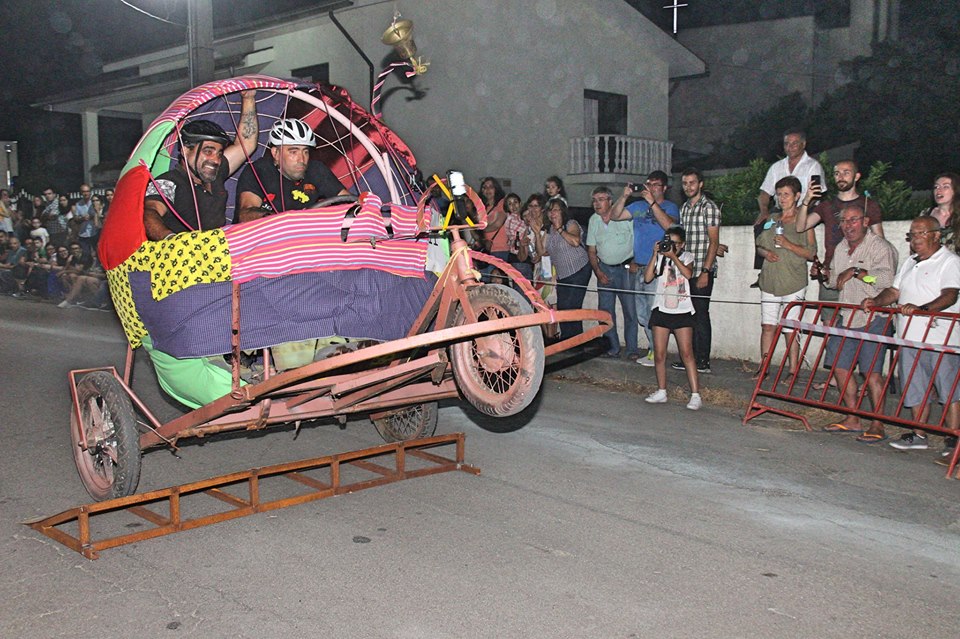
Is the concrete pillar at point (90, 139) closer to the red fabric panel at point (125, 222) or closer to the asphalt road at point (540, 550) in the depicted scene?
the asphalt road at point (540, 550)

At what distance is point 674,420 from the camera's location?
8680 millimetres

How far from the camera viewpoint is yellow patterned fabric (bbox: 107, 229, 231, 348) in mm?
5363

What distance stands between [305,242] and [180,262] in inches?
29.3

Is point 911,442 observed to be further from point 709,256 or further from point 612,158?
point 612,158

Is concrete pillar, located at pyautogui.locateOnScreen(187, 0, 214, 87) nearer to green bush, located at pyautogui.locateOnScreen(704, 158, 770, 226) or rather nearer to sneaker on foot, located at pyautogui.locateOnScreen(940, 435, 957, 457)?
green bush, located at pyautogui.locateOnScreen(704, 158, 770, 226)

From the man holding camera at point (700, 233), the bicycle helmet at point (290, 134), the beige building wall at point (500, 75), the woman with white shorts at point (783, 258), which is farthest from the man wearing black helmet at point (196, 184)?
the beige building wall at point (500, 75)

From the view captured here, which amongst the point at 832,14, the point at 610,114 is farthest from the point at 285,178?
the point at 832,14

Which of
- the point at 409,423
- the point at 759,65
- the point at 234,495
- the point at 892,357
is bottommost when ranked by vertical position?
the point at 234,495

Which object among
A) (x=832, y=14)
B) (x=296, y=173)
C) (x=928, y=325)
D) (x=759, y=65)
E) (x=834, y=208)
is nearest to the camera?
(x=296, y=173)

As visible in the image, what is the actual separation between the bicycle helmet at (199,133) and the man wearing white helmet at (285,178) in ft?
1.25

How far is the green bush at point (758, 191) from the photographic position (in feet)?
34.3

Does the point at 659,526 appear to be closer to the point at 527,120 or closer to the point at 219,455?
the point at 219,455

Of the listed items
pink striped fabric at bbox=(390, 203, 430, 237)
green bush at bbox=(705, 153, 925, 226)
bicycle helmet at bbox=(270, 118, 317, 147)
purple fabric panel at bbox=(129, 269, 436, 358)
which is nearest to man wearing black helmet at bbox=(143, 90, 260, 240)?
bicycle helmet at bbox=(270, 118, 317, 147)

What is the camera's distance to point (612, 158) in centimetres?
2255
